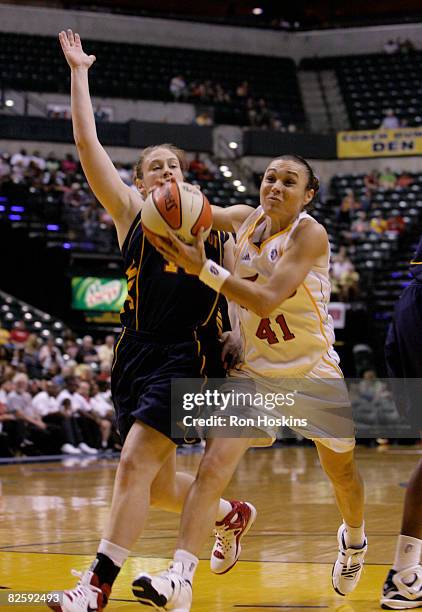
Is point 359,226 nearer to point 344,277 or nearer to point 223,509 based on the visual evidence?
point 344,277

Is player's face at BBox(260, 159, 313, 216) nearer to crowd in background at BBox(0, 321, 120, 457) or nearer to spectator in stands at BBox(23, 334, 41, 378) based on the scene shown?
crowd in background at BBox(0, 321, 120, 457)

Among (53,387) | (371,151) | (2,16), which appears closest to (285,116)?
(371,151)

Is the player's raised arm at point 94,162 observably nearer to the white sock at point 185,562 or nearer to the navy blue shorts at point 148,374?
the navy blue shorts at point 148,374

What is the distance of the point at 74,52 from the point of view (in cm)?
496

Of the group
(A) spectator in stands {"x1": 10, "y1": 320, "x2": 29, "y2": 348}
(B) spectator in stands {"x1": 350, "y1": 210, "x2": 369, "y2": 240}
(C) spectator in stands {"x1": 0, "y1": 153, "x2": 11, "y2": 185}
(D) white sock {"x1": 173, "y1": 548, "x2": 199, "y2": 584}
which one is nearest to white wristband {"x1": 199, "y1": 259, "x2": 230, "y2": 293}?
A: (D) white sock {"x1": 173, "y1": 548, "x2": 199, "y2": 584}

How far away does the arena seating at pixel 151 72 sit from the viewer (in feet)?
88.2

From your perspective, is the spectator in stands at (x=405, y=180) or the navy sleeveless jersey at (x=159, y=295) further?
the spectator in stands at (x=405, y=180)

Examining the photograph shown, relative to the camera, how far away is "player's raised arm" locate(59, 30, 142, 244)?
4777 mm

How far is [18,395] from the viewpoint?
14.5 metres

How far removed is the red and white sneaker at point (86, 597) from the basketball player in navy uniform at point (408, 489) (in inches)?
53.2

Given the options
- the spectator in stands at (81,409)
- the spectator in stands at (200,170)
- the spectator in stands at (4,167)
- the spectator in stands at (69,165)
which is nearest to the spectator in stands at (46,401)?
the spectator in stands at (81,409)

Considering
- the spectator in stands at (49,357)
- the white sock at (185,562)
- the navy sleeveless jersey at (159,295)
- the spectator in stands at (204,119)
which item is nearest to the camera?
A: the white sock at (185,562)

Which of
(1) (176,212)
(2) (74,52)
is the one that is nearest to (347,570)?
(1) (176,212)

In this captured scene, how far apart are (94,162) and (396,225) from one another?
21.0m
